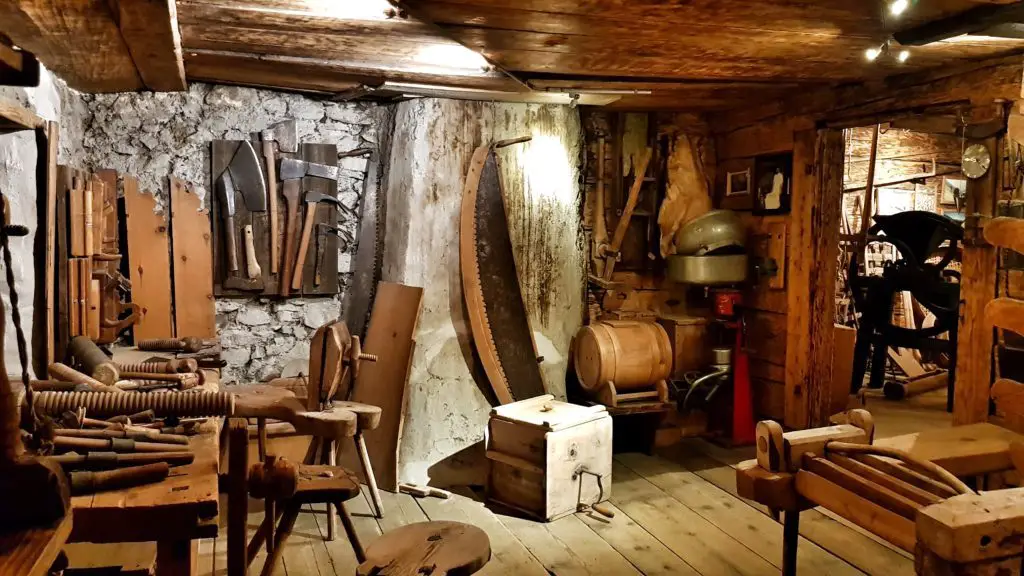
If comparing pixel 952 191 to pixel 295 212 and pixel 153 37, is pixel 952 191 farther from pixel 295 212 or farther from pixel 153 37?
pixel 153 37

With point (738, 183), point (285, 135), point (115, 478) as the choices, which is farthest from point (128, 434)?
point (738, 183)

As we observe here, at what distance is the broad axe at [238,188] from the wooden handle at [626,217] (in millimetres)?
2407

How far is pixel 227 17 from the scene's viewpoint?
2895 millimetres

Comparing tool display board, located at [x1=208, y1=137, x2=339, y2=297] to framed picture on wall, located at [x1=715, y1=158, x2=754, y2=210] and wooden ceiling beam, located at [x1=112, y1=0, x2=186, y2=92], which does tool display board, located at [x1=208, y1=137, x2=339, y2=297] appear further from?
framed picture on wall, located at [x1=715, y1=158, x2=754, y2=210]

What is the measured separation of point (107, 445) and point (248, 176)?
2.71m

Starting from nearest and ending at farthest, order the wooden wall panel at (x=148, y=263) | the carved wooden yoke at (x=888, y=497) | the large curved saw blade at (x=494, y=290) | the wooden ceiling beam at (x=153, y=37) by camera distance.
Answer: the carved wooden yoke at (x=888, y=497)
the wooden ceiling beam at (x=153, y=37)
the wooden wall panel at (x=148, y=263)
the large curved saw blade at (x=494, y=290)

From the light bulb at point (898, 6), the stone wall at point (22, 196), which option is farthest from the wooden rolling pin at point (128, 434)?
the light bulb at point (898, 6)

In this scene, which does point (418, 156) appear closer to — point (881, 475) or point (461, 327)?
point (461, 327)

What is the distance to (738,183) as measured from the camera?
5465 mm

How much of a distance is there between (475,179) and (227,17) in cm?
201

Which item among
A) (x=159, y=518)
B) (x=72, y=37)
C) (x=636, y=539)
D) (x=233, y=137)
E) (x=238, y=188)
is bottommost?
(x=636, y=539)

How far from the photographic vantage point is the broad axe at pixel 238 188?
4.40m

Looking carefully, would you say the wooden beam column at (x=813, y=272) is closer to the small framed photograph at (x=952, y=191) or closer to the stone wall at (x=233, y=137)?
the stone wall at (x=233, y=137)

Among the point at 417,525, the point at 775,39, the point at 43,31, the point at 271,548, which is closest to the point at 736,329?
the point at 775,39
